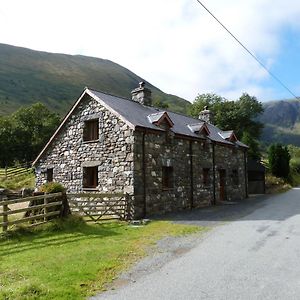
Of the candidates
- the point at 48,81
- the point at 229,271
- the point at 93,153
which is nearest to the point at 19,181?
the point at 93,153

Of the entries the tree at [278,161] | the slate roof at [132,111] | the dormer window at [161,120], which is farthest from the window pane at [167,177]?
the tree at [278,161]

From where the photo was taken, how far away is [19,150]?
4981cm

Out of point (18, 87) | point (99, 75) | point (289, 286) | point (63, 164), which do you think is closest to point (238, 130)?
point (63, 164)

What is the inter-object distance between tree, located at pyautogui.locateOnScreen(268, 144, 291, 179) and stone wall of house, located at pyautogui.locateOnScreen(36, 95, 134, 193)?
103ft

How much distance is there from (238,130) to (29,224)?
46974 mm

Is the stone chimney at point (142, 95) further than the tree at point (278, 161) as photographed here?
No

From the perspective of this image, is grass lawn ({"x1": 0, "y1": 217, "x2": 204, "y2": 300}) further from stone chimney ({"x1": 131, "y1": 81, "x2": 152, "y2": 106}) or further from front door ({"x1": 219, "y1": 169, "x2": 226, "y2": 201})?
front door ({"x1": 219, "y1": 169, "x2": 226, "y2": 201})

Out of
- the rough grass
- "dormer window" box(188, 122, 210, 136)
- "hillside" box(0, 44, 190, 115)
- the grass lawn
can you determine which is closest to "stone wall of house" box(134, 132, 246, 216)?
"dormer window" box(188, 122, 210, 136)

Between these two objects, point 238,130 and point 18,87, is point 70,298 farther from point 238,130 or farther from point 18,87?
point 18,87

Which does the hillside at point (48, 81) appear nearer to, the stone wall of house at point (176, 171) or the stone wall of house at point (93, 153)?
the stone wall of house at point (176, 171)

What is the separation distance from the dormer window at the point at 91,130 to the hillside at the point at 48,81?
2649 inches

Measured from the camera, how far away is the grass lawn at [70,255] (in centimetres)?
696

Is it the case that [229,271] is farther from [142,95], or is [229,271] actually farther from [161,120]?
[142,95]

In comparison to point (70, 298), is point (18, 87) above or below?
above
